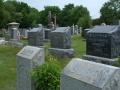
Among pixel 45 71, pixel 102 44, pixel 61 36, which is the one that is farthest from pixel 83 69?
pixel 61 36

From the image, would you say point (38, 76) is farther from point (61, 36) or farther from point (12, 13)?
point (12, 13)

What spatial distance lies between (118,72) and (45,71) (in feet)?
5.16

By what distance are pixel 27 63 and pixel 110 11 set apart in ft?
144

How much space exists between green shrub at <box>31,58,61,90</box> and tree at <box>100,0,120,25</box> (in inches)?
1640

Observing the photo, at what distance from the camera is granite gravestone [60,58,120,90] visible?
7.97ft

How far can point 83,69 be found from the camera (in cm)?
283

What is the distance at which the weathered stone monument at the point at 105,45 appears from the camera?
809cm

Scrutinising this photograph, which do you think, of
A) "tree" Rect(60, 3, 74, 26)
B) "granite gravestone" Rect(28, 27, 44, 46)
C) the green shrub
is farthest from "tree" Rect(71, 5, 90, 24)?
the green shrub

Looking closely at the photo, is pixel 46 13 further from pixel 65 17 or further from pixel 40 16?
pixel 65 17

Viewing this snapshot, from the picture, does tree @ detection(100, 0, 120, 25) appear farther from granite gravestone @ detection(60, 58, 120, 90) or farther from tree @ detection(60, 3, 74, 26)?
granite gravestone @ detection(60, 58, 120, 90)

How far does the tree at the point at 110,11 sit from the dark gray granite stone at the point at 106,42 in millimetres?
36523

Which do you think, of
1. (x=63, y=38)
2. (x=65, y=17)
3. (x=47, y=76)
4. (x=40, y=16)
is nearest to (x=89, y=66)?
(x=47, y=76)

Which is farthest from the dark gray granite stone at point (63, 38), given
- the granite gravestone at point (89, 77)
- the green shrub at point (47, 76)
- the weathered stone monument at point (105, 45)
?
the granite gravestone at point (89, 77)

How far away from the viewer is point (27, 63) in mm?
4223
